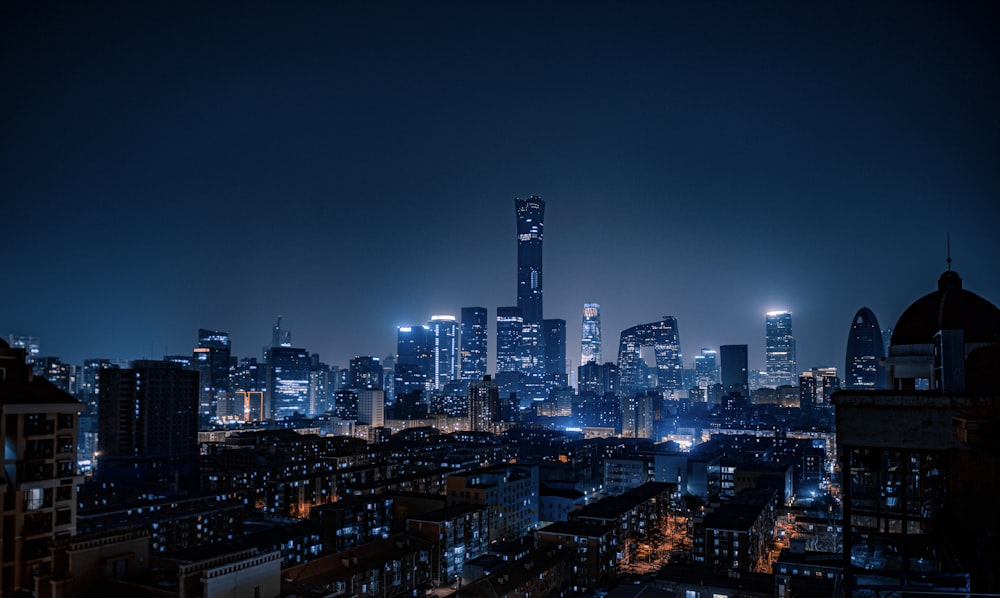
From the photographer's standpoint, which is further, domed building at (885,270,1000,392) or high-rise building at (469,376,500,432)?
high-rise building at (469,376,500,432)

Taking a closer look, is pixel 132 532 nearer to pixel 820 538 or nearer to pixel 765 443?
pixel 820 538

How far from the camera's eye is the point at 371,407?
13575 centimetres

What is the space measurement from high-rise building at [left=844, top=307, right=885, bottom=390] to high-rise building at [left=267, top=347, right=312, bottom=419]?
127 metres

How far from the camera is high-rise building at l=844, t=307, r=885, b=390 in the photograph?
5728 inches

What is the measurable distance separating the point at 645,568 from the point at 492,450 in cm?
4569

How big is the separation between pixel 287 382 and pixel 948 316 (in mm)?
156439

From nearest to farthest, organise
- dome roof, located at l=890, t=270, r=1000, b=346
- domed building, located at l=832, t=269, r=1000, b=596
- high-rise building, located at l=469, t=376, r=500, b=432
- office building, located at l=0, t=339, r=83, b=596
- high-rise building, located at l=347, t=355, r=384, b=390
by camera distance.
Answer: domed building, located at l=832, t=269, r=1000, b=596 < office building, located at l=0, t=339, r=83, b=596 < dome roof, located at l=890, t=270, r=1000, b=346 < high-rise building, located at l=469, t=376, r=500, b=432 < high-rise building, located at l=347, t=355, r=384, b=390

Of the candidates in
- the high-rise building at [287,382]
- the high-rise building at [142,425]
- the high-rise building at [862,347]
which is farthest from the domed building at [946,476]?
the high-rise building at [287,382]

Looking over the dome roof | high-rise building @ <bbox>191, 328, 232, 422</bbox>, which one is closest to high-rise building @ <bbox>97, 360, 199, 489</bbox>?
high-rise building @ <bbox>191, 328, 232, 422</bbox>

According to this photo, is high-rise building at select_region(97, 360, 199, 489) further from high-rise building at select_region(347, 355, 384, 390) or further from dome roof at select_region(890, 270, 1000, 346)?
high-rise building at select_region(347, 355, 384, 390)

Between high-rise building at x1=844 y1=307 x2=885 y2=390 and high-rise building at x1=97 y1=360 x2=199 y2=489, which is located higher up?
high-rise building at x1=844 y1=307 x2=885 y2=390

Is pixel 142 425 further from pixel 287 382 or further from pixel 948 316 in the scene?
pixel 287 382

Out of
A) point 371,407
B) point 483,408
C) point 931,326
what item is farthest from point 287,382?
point 931,326

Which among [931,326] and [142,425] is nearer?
[931,326]
